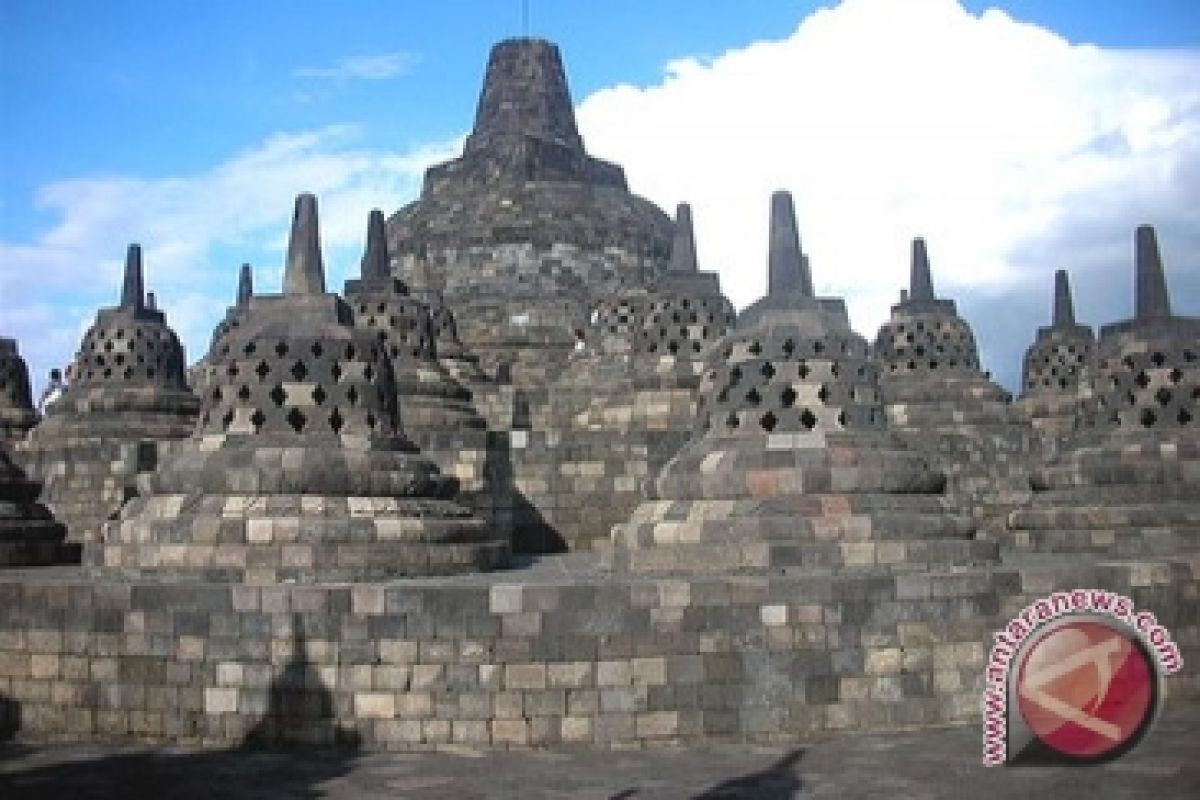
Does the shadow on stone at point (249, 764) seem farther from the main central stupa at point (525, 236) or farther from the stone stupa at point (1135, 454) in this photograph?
the main central stupa at point (525, 236)

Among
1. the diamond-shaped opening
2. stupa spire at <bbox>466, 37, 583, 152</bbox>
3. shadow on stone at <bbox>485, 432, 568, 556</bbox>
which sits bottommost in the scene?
shadow on stone at <bbox>485, 432, 568, 556</bbox>

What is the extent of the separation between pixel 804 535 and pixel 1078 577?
2.30 m

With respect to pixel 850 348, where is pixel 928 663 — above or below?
below

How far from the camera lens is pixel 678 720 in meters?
8.91

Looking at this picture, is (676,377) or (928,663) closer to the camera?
(928,663)

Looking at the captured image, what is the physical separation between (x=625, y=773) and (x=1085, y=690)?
330cm

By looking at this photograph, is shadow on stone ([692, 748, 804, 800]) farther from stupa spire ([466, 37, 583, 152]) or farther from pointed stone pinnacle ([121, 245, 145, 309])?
stupa spire ([466, 37, 583, 152])

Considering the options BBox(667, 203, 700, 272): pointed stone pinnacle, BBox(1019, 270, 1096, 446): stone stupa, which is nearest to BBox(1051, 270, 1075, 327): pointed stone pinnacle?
BBox(1019, 270, 1096, 446): stone stupa

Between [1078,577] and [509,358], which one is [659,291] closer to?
[509,358]

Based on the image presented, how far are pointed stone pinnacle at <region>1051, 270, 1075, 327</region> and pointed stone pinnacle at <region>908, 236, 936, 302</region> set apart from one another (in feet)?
12.9

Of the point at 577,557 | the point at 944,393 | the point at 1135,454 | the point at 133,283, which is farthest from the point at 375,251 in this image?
the point at 1135,454

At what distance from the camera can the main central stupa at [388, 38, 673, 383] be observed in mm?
26531

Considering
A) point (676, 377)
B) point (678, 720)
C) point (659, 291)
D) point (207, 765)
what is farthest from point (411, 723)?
point (659, 291)

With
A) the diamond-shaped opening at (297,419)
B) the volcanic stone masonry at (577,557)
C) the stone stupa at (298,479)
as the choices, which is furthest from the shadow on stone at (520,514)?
the diamond-shaped opening at (297,419)
